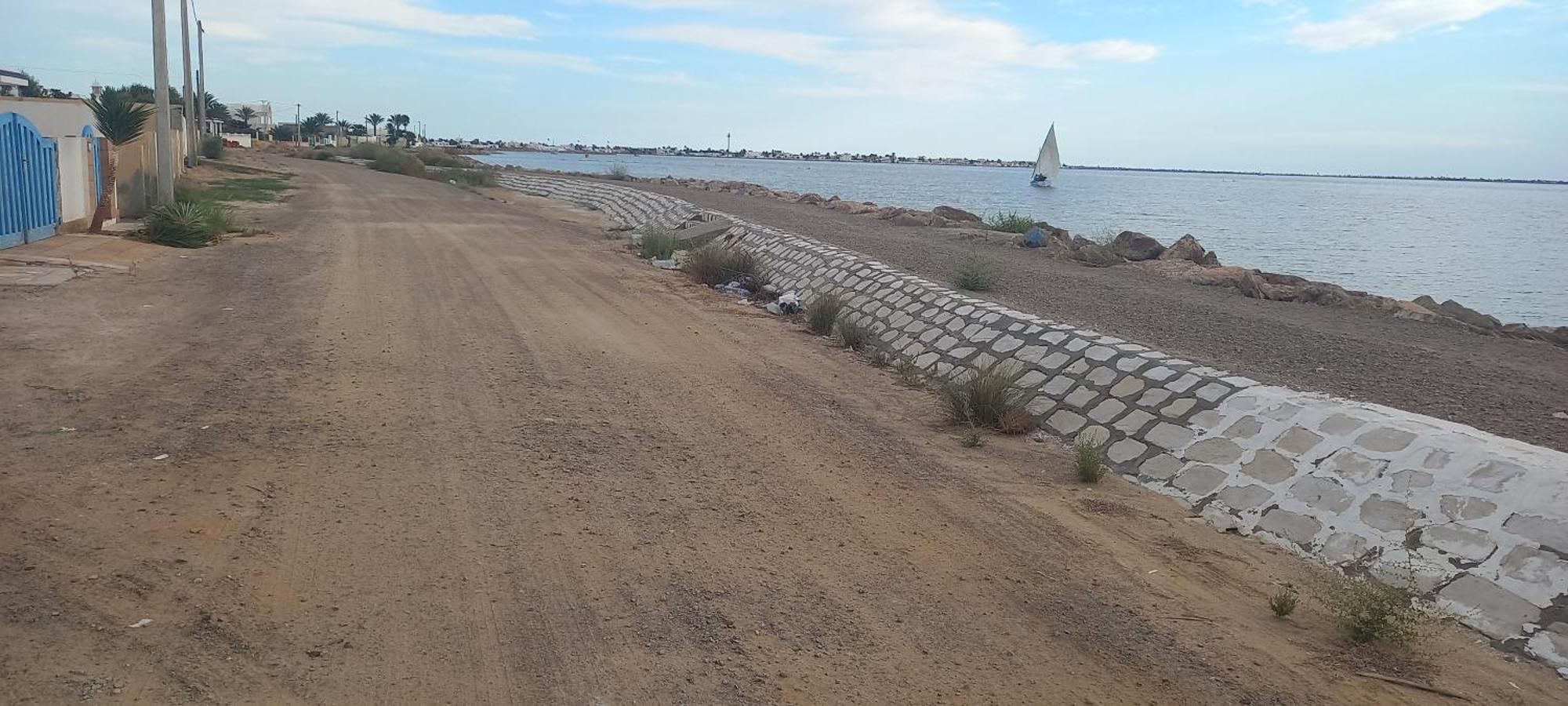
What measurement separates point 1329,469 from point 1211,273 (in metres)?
15.0

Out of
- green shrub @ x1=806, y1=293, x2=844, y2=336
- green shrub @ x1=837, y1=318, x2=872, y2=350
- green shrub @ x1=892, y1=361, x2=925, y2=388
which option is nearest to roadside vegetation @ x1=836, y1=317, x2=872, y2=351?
green shrub @ x1=837, y1=318, x2=872, y2=350

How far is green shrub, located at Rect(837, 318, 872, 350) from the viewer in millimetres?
13602

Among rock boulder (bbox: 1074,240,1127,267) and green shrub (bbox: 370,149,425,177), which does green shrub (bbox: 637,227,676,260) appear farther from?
green shrub (bbox: 370,149,425,177)

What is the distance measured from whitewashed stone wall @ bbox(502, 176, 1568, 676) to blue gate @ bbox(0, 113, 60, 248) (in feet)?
45.7

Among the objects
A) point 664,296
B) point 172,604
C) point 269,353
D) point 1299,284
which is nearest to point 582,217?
point 664,296

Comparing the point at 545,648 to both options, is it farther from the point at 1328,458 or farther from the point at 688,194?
→ the point at 688,194

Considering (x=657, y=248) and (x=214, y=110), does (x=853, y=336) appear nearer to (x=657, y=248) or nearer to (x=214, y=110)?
→ (x=657, y=248)

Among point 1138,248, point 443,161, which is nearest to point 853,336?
point 1138,248

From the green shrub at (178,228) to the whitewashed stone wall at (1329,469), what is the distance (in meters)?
13.7

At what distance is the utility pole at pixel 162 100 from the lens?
21.6 metres

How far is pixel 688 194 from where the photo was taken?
156 ft

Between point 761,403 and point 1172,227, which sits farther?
point 1172,227

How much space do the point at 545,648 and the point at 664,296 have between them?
11.9m

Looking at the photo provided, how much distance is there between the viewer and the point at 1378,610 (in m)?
5.52
